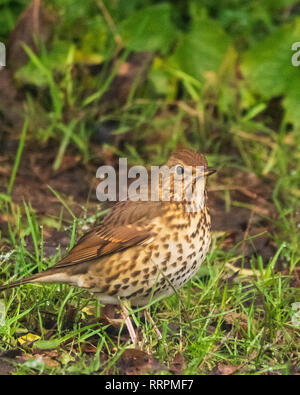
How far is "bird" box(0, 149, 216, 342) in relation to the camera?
11.3ft

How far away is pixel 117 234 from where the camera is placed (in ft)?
11.8

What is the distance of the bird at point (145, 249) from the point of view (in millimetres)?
3449

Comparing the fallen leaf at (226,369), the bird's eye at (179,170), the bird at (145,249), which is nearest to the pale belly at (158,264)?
the bird at (145,249)

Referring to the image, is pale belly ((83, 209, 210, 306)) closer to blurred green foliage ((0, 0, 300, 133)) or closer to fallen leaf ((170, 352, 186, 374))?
fallen leaf ((170, 352, 186, 374))

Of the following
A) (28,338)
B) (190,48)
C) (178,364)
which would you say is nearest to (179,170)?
(178,364)

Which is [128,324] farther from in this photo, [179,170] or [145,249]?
[179,170]

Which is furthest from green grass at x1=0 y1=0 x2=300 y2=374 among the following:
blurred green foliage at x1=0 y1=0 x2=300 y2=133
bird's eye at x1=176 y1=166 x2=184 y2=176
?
bird's eye at x1=176 y1=166 x2=184 y2=176

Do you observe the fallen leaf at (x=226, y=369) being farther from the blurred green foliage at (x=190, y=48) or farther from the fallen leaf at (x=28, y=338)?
the blurred green foliage at (x=190, y=48)

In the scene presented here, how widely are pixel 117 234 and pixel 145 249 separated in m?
0.19

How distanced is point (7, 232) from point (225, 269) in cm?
119

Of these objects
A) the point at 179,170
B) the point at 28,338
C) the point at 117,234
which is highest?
the point at 179,170

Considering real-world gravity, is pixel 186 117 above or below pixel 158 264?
above

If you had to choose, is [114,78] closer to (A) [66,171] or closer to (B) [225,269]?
(A) [66,171]

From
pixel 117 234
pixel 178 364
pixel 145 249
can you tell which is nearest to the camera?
pixel 178 364
